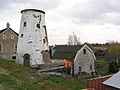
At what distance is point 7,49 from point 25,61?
1341cm

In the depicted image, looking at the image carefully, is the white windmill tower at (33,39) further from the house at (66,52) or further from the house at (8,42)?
the house at (8,42)

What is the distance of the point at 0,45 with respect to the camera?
4619 centimetres

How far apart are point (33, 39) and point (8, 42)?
14.4 m

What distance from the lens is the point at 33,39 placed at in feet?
112

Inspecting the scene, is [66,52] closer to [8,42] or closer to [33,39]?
[33,39]

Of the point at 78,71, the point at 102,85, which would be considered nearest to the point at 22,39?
the point at 78,71

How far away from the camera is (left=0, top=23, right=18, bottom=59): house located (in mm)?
46125

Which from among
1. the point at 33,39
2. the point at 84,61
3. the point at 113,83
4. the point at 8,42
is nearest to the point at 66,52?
the point at 84,61

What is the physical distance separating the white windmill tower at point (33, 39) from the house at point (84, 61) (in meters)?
5.15

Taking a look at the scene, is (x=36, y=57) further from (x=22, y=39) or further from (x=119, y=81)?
(x=119, y=81)

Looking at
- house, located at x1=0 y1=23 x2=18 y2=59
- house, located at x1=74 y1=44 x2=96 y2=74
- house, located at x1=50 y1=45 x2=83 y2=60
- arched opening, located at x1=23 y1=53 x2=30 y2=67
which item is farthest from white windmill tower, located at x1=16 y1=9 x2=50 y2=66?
Result: house, located at x1=0 y1=23 x2=18 y2=59

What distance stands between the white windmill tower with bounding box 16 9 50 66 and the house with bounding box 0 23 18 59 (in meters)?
11.8

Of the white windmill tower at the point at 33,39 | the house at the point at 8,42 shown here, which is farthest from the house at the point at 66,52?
the house at the point at 8,42

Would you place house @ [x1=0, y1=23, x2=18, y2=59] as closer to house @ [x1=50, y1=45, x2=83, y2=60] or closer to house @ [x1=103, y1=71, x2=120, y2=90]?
house @ [x1=50, y1=45, x2=83, y2=60]
